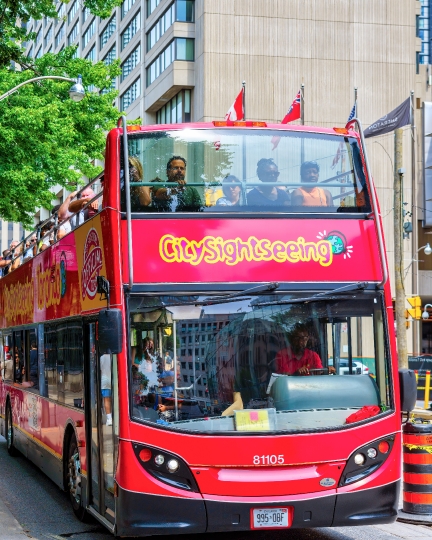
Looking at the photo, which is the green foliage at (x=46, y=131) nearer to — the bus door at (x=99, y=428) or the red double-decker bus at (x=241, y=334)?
the bus door at (x=99, y=428)

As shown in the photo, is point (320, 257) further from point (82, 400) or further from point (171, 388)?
point (82, 400)

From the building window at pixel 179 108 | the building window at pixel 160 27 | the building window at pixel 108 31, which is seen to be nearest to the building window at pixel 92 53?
the building window at pixel 108 31

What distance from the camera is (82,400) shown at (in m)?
9.56

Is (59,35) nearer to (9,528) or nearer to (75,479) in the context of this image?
(75,479)

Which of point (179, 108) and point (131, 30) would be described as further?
point (131, 30)

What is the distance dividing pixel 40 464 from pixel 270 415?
6075mm

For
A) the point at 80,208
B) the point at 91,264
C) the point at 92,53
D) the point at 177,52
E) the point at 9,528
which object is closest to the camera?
the point at 91,264

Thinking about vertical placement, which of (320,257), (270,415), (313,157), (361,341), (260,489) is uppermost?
(313,157)

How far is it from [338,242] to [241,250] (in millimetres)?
876

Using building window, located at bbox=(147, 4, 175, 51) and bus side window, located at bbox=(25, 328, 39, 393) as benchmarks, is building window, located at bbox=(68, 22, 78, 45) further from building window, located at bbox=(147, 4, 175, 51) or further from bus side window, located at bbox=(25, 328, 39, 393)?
bus side window, located at bbox=(25, 328, 39, 393)

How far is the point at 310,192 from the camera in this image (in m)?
8.41

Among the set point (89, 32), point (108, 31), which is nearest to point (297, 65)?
point (108, 31)

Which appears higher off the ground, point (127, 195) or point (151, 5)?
point (151, 5)

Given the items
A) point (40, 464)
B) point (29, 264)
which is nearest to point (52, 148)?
point (29, 264)
